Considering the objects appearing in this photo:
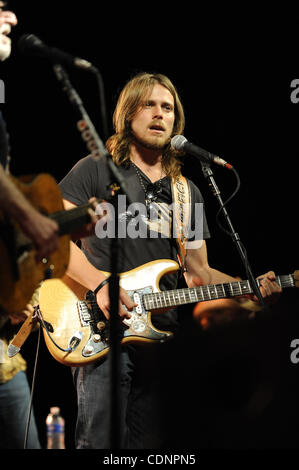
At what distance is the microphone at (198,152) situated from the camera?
2941 mm

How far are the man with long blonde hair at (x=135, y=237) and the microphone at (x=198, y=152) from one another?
1.06ft

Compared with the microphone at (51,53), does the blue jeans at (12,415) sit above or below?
below

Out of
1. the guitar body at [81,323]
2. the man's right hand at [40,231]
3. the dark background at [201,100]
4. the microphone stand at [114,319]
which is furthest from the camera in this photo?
the dark background at [201,100]

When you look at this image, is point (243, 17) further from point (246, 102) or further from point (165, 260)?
point (165, 260)

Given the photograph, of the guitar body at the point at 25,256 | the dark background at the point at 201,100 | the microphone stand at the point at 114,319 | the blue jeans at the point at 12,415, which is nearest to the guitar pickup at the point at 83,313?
the blue jeans at the point at 12,415

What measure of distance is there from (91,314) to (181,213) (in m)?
0.97

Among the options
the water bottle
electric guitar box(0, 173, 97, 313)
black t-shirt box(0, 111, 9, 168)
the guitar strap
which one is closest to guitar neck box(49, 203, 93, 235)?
electric guitar box(0, 173, 97, 313)

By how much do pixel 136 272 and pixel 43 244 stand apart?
1127mm

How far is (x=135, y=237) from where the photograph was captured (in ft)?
9.98

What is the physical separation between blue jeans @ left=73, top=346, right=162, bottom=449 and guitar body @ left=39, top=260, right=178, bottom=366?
96mm

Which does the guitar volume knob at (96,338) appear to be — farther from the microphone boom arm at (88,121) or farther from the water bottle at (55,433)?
the microphone boom arm at (88,121)

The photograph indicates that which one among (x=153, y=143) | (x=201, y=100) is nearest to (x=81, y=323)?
(x=153, y=143)

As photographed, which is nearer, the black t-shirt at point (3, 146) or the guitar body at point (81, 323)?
the black t-shirt at point (3, 146)
